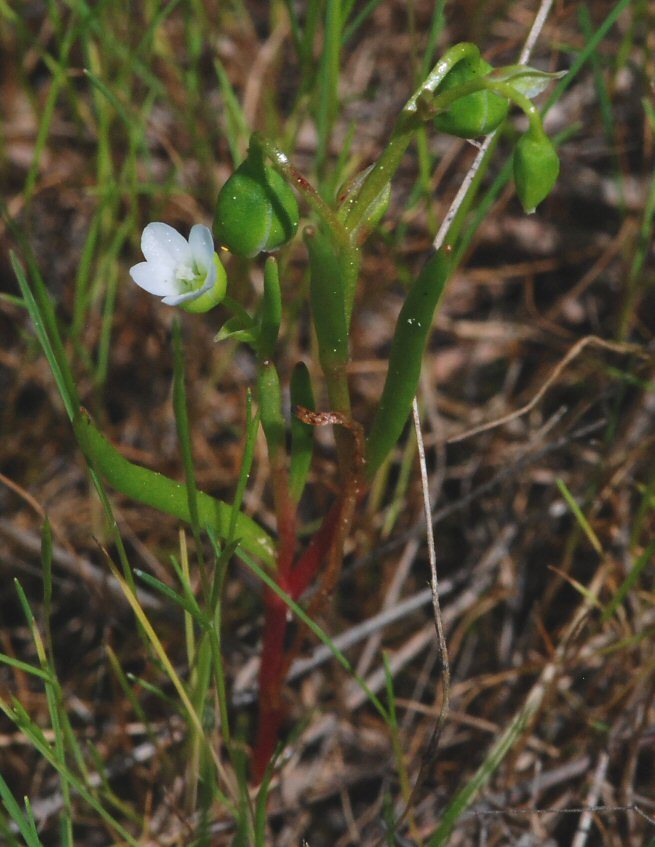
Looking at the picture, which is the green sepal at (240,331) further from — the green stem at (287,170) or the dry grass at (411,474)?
the dry grass at (411,474)

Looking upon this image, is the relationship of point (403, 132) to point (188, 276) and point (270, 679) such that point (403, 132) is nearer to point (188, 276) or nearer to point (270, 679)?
point (188, 276)

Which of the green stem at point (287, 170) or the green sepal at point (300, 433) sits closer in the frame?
the green stem at point (287, 170)

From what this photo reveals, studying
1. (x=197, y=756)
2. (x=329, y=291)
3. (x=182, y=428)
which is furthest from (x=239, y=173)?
(x=197, y=756)

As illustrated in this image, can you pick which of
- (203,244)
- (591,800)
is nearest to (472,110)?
(203,244)

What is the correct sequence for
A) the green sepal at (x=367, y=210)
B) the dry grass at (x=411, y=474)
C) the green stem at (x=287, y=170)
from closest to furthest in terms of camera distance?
the green stem at (x=287, y=170) → the green sepal at (x=367, y=210) → the dry grass at (x=411, y=474)

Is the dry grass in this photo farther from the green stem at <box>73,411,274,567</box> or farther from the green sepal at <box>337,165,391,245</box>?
the green sepal at <box>337,165,391,245</box>

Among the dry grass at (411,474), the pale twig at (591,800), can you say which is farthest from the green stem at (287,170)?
the pale twig at (591,800)

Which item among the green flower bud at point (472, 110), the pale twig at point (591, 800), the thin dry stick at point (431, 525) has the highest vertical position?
the green flower bud at point (472, 110)
